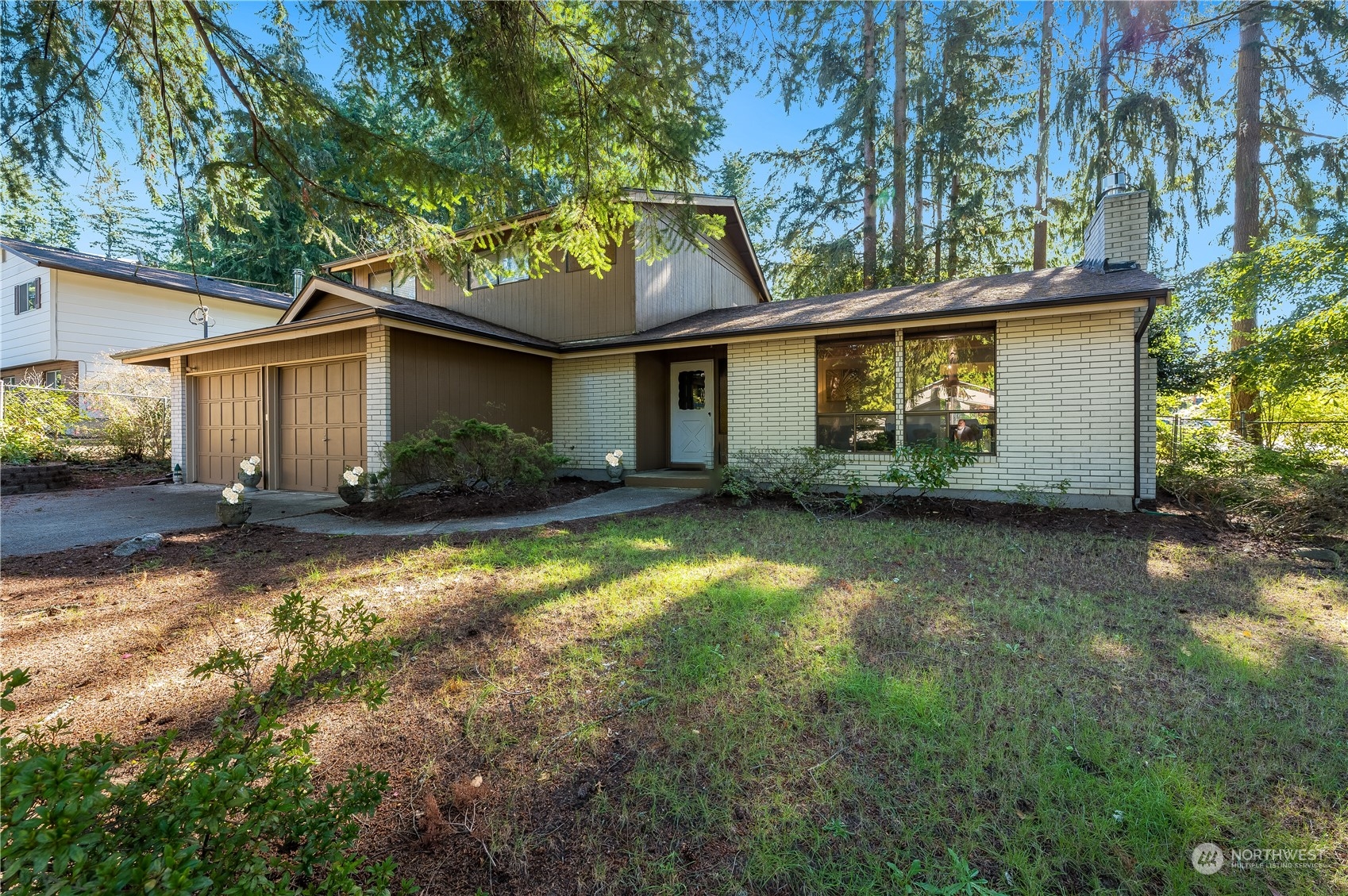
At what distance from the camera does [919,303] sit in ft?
29.0

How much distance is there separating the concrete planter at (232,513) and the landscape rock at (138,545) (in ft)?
2.79

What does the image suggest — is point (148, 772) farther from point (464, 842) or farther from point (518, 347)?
point (518, 347)

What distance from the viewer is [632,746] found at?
2256 mm

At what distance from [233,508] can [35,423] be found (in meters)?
9.64

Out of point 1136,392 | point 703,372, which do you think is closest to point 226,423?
point 703,372

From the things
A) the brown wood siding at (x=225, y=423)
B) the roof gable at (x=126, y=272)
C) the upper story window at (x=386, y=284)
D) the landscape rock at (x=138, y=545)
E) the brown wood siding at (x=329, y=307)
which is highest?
the roof gable at (x=126, y=272)

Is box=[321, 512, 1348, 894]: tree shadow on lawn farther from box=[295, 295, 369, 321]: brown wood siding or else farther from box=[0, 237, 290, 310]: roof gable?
box=[0, 237, 290, 310]: roof gable

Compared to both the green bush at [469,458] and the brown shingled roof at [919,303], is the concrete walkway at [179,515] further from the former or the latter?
the brown shingled roof at [919,303]

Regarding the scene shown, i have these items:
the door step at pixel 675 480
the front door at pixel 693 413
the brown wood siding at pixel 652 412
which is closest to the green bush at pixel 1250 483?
the door step at pixel 675 480

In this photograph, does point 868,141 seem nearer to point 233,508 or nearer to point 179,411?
point 233,508

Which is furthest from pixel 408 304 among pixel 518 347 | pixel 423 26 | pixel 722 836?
pixel 722 836

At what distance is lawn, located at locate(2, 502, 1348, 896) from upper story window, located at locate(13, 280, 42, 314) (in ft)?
57.6

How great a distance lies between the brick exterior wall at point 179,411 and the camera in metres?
11.8

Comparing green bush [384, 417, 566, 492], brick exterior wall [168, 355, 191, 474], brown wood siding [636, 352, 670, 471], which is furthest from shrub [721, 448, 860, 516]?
brick exterior wall [168, 355, 191, 474]
